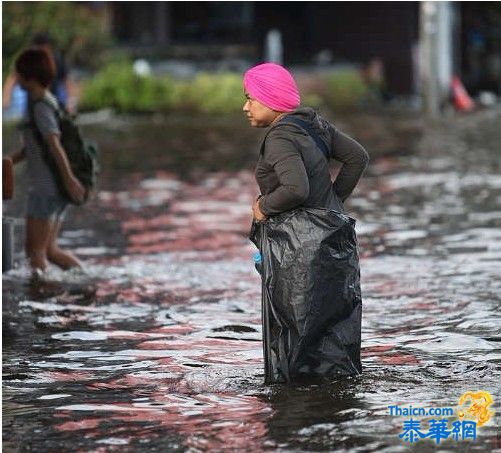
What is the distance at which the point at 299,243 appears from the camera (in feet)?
24.2

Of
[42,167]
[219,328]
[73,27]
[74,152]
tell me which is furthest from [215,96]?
[219,328]

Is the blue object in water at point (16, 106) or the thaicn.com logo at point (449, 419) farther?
the blue object in water at point (16, 106)

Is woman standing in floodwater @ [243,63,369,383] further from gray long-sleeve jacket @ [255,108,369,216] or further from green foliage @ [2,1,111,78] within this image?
green foliage @ [2,1,111,78]

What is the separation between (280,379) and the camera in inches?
298

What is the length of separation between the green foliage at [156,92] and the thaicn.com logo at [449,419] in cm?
2400

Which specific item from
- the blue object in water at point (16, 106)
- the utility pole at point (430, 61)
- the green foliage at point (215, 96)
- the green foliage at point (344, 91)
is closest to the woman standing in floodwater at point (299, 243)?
the blue object in water at point (16, 106)

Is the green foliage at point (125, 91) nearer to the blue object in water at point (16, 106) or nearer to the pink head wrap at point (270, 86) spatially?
the blue object in water at point (16, 106)

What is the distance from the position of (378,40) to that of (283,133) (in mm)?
32829

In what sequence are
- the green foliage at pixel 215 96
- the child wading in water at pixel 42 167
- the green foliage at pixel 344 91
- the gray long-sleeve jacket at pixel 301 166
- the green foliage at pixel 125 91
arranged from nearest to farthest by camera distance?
the gray long-sleeve jacket at pixel 301 166
the child wading in water at pixel 42 167
the green foliage at pixel 125 91
the green foliage at pixel 215 96
the green foliage at pixel 344 91

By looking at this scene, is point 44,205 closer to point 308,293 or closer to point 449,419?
point 308,293

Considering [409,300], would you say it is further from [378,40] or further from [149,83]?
[378,40]

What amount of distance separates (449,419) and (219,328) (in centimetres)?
298

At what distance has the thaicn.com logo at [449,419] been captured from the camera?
6527mm

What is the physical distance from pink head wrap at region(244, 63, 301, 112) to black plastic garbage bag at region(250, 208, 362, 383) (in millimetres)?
539
